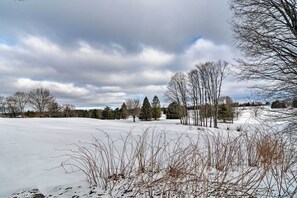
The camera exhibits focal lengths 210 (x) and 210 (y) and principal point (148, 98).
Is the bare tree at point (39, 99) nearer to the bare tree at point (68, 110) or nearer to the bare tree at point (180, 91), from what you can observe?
the bare tree at point (68, 110)

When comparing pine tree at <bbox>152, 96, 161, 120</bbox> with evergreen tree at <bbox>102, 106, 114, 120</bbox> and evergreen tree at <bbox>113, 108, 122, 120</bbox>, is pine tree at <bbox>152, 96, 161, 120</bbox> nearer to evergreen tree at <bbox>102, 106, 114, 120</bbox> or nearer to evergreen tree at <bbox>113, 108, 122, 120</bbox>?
evergreen tree at <bbox>113, 108, 122, 120</bbox>

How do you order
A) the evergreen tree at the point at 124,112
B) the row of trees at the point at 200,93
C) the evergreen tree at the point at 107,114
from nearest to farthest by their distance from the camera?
1. the row of trees at the point at 200,93
2. the evergreen tree at the point at 107,114
3. the evergreen tree at the point at 124,112

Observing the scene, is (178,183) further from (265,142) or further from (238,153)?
(265,142)

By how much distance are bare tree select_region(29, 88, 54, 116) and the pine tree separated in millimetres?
22517

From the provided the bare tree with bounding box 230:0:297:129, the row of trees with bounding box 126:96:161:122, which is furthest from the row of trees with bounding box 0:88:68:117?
the bare tree with bounding box 230:0:297:129

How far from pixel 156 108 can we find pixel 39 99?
25.0m

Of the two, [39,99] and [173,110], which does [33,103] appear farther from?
[173,110]

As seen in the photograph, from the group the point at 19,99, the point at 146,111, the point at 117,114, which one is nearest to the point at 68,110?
the point at 19,99

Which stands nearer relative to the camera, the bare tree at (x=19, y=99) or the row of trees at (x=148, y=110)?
the bare tree at (x=19, y=99)

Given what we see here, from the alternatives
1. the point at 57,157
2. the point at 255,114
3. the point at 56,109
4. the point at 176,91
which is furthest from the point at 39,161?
the point at 56,109

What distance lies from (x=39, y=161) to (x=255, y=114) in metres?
6.78

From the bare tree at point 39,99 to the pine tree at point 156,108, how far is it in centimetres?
2252

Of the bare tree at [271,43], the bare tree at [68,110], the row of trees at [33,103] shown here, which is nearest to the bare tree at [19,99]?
the row of trees at [33,103]

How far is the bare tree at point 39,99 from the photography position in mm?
38156
